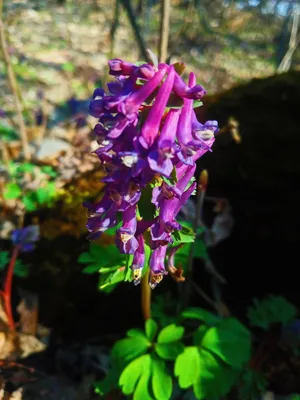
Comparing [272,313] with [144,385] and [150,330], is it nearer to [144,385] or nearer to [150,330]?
[150,330]

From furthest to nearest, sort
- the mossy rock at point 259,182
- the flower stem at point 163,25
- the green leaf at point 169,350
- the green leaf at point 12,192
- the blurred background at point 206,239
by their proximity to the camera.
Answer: the green leaf at point 12,192
the mossy rock at point 259,182
the blurred background at point 206,239
the flower stem at point 163,25
the green leaf at point 169,350

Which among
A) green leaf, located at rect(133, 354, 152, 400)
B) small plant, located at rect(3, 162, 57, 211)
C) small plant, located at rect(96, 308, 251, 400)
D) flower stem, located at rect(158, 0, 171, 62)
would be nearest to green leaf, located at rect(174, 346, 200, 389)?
small plant, located at rect(96, 308, 251, 400)

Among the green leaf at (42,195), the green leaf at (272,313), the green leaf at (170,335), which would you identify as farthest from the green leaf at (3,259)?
the green leaf at (272,313)

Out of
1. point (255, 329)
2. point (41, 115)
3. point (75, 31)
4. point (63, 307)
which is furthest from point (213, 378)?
point (75, 31)

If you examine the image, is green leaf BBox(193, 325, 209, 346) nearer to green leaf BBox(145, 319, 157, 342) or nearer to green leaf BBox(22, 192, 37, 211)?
green leaf BBox(145, 319, 157, 342)

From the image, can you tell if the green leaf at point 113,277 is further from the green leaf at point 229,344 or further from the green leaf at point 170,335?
the green leaf at point 229,344

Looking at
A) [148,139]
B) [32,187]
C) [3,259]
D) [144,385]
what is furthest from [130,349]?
[32,187]
